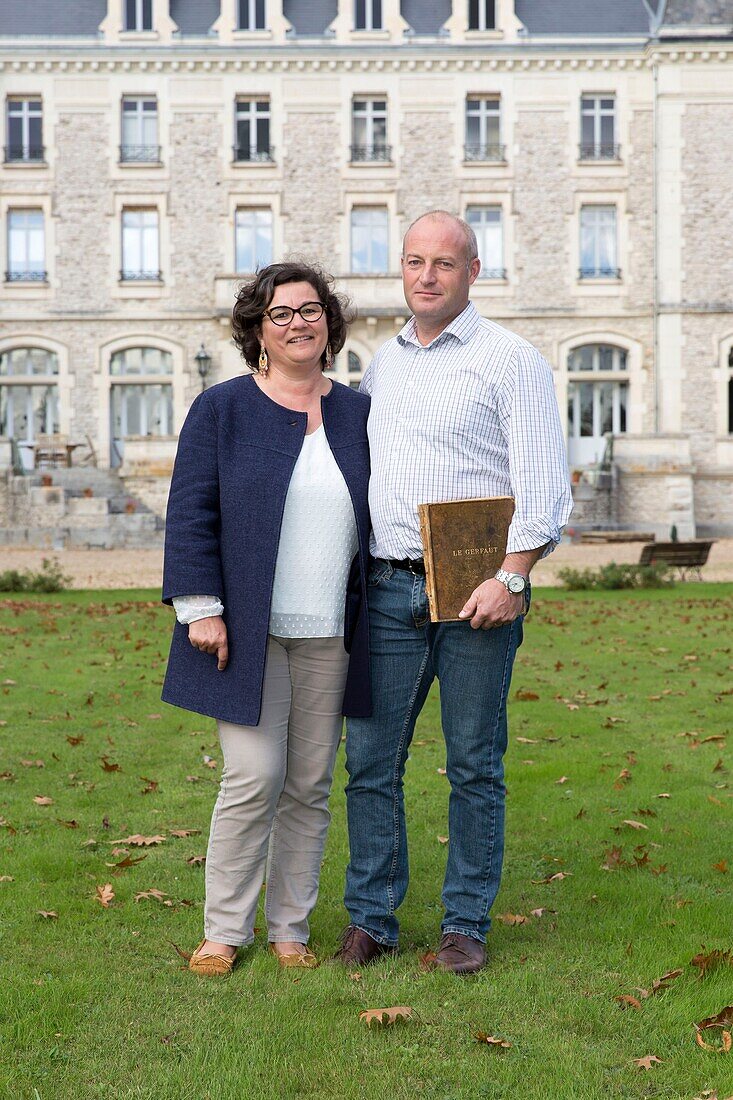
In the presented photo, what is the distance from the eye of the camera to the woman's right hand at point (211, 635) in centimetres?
361

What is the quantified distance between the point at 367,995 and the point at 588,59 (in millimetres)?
32542

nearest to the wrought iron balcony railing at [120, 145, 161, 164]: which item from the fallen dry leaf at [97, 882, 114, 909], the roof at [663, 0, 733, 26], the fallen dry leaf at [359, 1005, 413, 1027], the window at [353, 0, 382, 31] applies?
the window at [353, 0, 382, 31]

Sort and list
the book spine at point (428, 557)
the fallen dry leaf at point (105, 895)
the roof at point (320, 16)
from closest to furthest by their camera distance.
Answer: the book spine at point (428, 557) < the fallen dry leaf at point (105, 895) < the roof at point (320, 16)

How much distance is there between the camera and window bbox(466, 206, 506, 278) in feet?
108

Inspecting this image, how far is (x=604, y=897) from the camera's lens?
4406mm

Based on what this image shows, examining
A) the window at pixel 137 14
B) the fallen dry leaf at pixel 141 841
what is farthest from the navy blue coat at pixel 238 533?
the window at pixel 137 14

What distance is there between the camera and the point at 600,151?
32.8 m

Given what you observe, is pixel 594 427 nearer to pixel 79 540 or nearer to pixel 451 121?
pixel 451 121

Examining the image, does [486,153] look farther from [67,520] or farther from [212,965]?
[212,965]

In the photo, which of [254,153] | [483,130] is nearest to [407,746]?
[254,153]

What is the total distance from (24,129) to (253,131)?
6184 mm

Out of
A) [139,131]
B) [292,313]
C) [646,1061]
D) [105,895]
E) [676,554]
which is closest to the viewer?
[646,1061]

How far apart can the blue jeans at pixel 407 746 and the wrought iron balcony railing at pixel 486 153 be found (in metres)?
31.0

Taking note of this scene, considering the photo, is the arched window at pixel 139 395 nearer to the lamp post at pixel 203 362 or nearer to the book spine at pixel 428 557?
the lamp post at pixel 203 362
